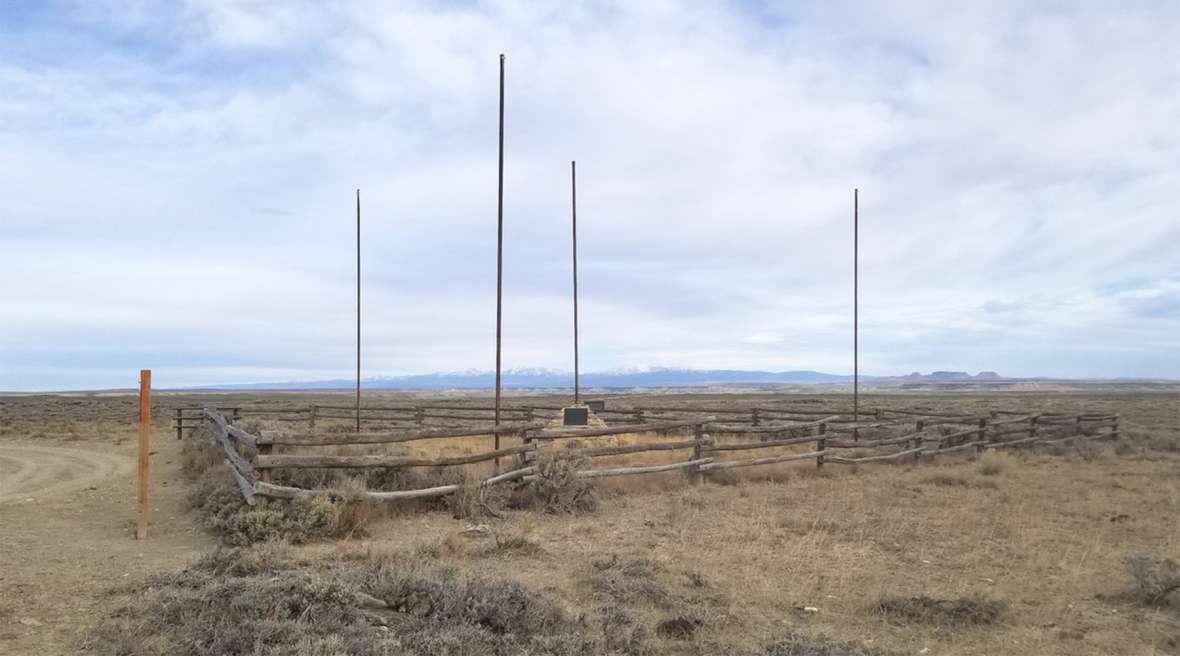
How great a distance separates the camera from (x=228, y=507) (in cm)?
900

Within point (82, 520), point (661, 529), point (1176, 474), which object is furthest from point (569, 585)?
point (1176, 474)

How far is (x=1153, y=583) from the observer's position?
670 centimetres

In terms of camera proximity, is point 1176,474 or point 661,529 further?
point 1176,474

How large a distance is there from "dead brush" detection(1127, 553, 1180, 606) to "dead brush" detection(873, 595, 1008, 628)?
4.54 feet

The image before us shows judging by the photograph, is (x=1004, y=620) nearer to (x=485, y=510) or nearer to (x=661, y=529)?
(x=661, y=529)

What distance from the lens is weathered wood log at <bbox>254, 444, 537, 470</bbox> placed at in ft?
28.6

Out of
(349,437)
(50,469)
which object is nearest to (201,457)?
(50,469)

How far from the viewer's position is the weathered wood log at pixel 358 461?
8.70 m

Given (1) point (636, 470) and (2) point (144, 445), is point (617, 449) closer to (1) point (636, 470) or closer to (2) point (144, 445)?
(1) point (636, 470)

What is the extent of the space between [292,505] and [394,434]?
168 cm

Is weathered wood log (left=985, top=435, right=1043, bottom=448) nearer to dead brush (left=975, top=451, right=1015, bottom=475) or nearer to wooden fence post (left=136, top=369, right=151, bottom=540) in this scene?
dead brush (left=975, top=451, right=1015, bottom=475)

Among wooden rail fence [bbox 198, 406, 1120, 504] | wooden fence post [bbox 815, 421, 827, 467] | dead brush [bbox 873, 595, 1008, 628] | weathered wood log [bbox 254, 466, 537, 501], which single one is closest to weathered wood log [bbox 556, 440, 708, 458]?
wooden rail fence [bbox 198, 406, 1120, 504]

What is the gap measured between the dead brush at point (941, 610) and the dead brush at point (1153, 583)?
1.38 m

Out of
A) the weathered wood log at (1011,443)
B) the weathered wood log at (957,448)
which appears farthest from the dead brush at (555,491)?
the weathered wood log at (1011,443)
